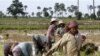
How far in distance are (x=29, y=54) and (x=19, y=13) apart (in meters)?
85.4

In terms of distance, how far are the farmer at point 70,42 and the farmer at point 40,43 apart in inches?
226

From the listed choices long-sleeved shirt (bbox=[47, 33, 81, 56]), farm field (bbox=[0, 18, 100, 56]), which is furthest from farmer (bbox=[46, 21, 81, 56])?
farm field (bbox=[0, 18, 100, 56])

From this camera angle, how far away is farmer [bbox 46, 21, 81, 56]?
599 centimetres

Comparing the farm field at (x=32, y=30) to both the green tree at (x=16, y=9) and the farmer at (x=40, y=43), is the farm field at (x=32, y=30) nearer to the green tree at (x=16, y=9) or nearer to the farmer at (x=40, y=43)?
the farmer at (x=40, y=43)

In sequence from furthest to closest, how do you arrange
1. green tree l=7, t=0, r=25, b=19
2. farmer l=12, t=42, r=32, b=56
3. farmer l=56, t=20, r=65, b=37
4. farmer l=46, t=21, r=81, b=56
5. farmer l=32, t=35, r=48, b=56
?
green tree l=7, t=0, r=25, b=19 → farmer l=56, t=20, r=65, b=37 → farmer l=32, t=35, r=48, b=56 → farmer l=12, t=42, r=32, b=56 → farmer l=46, t=21, r=81, b=56

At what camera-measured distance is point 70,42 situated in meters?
6.08

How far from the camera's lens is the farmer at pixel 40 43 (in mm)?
11902

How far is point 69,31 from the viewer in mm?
6035

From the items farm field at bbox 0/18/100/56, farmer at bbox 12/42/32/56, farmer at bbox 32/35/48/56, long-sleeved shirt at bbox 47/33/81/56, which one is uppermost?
long-sleeved shirt at bbox 47/33/81/56

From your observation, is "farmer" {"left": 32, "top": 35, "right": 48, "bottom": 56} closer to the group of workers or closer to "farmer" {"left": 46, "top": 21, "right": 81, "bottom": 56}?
the group of workers

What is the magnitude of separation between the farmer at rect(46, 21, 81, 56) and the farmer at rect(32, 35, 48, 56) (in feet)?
18.9

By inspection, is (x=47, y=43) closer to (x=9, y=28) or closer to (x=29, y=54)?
(x=29, y=54)

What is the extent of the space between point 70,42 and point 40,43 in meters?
5.91

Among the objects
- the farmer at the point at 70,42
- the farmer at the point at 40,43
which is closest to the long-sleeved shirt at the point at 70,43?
the farmer at the point at 70,42
